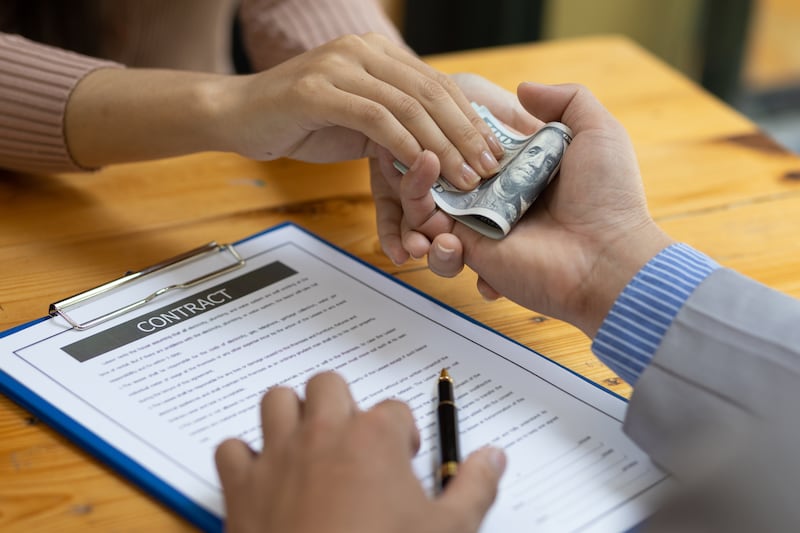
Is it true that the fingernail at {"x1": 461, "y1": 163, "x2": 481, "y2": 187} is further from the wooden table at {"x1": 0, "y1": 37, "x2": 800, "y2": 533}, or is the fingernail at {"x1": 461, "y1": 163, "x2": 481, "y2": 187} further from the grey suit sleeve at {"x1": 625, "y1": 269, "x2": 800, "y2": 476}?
the grey suit sleeve at {"x1": 625, "y1": 269, "x2": 800, "y2": 476}

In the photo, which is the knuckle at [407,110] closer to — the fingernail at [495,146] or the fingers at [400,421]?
the fingernail at [495,146]

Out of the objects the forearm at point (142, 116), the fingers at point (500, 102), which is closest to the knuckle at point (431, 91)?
the fingers at point (500, 102)

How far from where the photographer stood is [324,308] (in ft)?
2.65

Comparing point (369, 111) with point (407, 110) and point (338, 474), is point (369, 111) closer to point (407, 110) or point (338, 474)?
point (407, 110)

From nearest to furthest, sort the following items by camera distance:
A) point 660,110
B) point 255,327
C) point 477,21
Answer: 1. point 255,327
2. point 660,110
3. point 477,21

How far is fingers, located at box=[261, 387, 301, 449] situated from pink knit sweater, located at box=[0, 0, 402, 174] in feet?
1.72

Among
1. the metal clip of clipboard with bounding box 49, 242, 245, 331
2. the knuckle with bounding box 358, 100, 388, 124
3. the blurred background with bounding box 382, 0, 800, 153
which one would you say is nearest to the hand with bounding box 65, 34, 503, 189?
the knuckle with bounding box 358, 100, 388, 124

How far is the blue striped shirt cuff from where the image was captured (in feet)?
2.28

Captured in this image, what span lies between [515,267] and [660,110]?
1.90 feet

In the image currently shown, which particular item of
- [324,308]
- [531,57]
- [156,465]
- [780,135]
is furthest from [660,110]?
[780,135]

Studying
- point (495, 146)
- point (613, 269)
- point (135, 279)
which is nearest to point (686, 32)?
point (495, 146)

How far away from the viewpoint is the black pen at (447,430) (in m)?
0.61

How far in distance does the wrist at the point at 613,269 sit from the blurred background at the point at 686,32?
175 centimetres

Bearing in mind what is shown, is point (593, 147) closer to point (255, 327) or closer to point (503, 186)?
point (503, 186)
